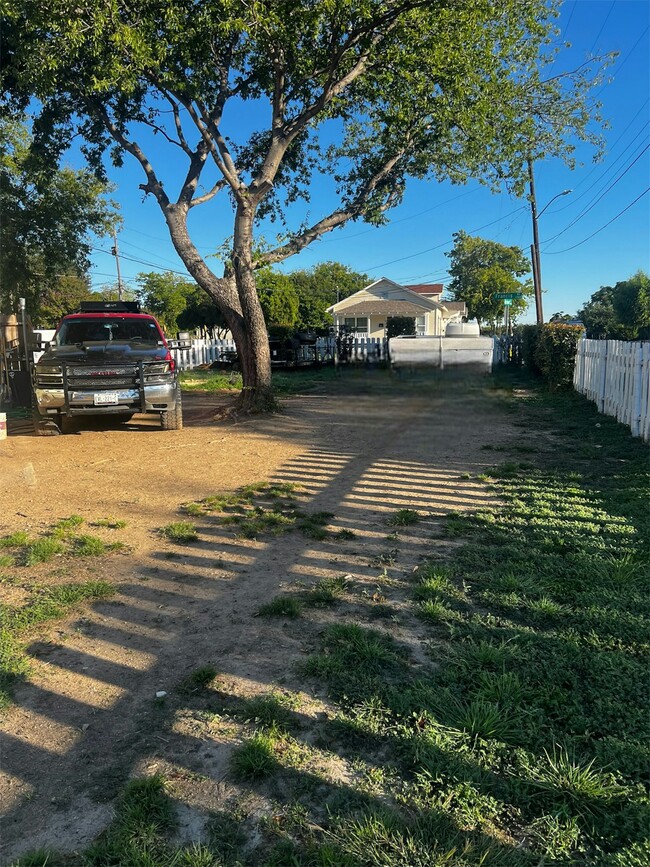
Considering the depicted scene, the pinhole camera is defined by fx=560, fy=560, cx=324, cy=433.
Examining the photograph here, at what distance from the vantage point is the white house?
4447 centimetres

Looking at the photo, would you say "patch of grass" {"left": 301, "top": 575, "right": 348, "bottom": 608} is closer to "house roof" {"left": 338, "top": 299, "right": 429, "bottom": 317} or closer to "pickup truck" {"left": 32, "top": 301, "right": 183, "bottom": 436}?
"pickup truck" {"left": 32, "top": 301, "right": 183, "bottom": 436}

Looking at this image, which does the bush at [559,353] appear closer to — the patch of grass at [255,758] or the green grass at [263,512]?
the green grass at [263,512]

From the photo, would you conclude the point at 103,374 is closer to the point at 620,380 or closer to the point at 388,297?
the point at 620,380

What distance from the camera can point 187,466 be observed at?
7.13m

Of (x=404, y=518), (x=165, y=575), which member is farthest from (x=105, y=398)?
(x=404, y=518)

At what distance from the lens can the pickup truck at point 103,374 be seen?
8.38 m

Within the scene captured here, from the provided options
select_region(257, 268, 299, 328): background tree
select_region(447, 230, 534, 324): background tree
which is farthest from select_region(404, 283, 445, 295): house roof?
select_region(257, 268, 299, 328): background tree

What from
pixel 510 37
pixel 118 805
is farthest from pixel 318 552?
pixel 510 37

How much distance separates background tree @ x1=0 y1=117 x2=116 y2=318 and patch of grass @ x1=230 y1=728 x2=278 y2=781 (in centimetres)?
2041

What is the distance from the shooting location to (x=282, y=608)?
3246 mm

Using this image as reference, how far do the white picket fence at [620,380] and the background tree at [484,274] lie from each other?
49.6 meters

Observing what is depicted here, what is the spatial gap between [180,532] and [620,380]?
7480mm

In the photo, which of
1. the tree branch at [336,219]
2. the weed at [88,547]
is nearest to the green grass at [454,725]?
the weed at [88,547]

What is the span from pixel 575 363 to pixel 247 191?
8.86 metres
